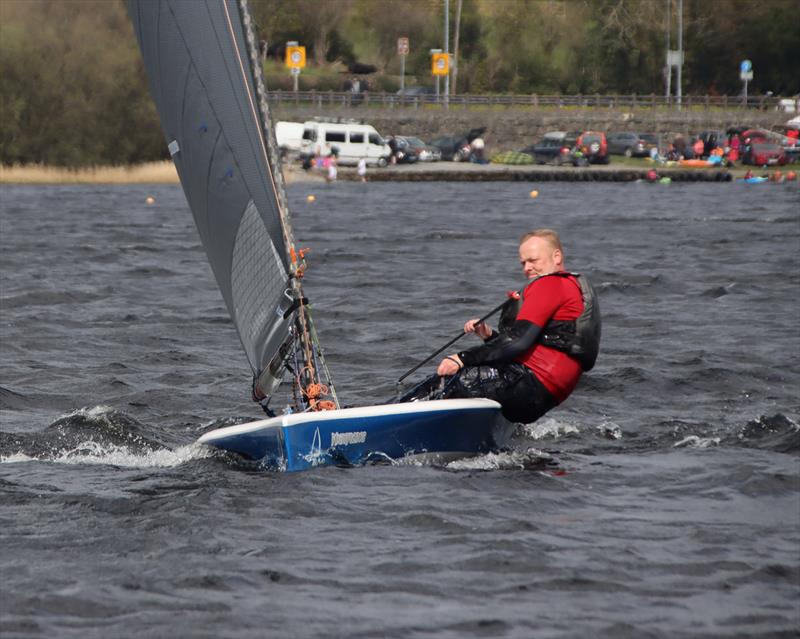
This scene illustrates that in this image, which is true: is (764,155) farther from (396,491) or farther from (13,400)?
(396,491)

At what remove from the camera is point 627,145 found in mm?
65562

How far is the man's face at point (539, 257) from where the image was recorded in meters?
9.30

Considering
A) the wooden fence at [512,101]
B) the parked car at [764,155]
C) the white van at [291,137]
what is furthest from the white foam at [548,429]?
the wooden fence at [512,101]

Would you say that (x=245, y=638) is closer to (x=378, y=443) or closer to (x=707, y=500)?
(x=378, y=443)

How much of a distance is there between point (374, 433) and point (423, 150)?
56628 mm

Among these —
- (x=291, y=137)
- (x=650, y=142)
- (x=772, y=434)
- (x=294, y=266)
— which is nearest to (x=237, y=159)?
(x=294, y=266)

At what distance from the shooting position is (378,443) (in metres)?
9.08

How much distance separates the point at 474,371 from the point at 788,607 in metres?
3.53

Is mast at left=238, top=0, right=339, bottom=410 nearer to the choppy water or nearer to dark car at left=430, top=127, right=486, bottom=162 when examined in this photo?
the choppy water

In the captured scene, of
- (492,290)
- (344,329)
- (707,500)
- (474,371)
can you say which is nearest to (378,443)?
(474,371)

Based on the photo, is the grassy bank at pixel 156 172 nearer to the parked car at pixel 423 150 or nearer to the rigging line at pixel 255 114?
the parked car at pixel 423 150

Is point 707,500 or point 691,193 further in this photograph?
point 691,193

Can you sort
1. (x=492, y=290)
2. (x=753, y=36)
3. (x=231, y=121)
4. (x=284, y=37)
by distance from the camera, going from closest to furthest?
(x=231, y=121) < (x=492, y=290) < (x=753, y=36) < (x=284, y=37)

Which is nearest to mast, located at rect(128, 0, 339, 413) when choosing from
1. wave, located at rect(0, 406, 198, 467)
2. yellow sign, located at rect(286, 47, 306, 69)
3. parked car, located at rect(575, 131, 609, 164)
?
wave, located at rect(0, 406, 198, 467)
